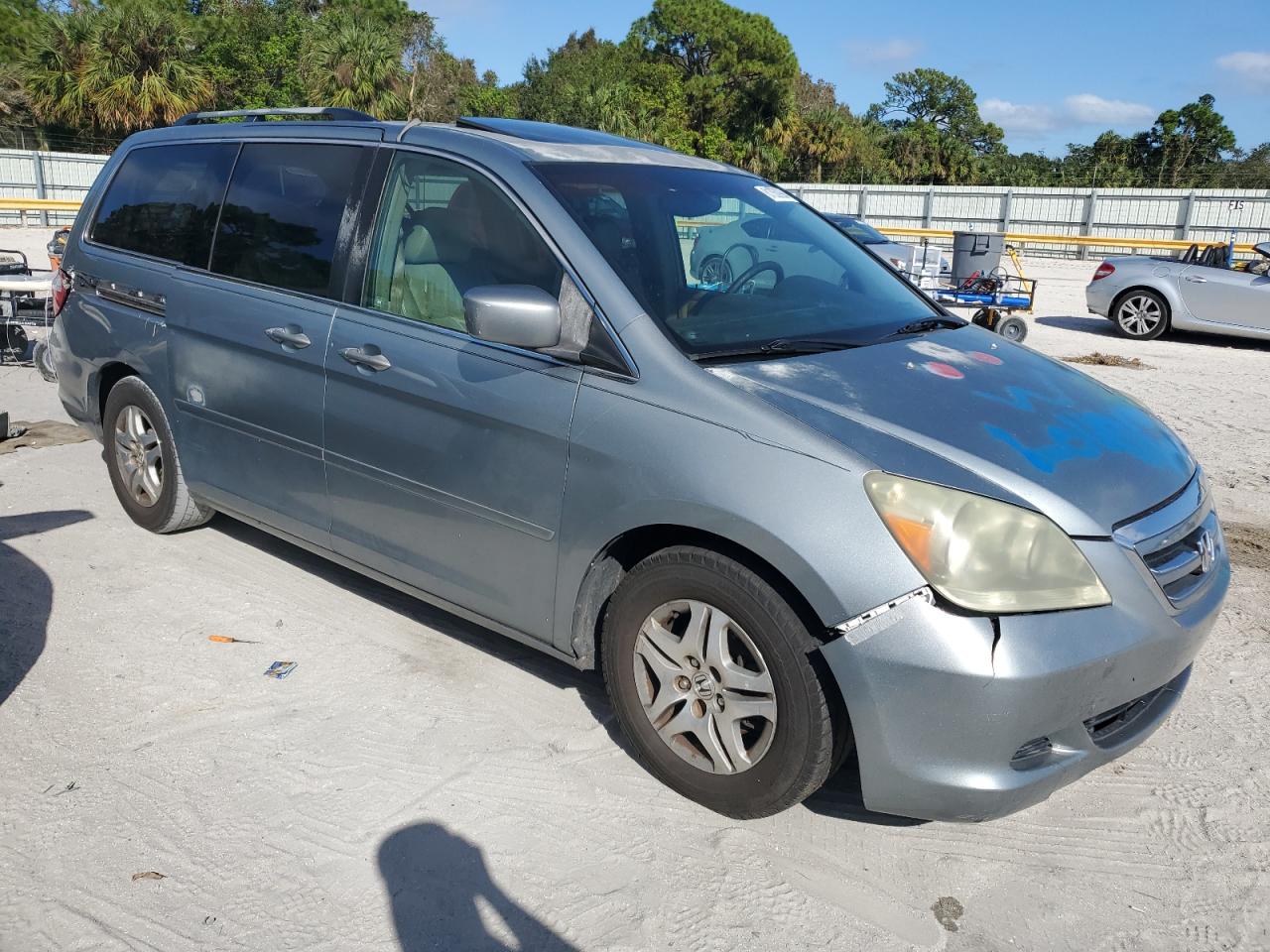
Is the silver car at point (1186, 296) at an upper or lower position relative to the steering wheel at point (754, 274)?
lower

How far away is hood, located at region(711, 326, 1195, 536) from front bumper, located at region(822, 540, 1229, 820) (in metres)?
0.21

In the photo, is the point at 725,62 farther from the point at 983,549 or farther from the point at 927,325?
the point at 983,549

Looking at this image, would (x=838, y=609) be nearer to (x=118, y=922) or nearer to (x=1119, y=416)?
(x=1119, y=416)

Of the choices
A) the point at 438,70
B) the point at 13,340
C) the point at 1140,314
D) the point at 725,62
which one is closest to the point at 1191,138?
the point at 725,62

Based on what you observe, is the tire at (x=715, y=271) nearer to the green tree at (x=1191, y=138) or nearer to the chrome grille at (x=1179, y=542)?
the chrome grille at (x=1179, y=542)

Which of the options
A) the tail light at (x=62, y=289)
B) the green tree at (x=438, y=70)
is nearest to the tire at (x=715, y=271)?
the tail light at (x=62, y=289)

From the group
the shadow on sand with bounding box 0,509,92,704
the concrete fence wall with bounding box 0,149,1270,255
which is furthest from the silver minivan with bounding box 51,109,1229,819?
the concrete fence wall with bounding box 0,149,1270,255

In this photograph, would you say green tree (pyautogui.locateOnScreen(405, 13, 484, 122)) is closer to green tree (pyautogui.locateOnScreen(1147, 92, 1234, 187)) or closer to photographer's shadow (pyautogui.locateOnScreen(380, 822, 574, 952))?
green tree (pyautogui.locateOnScreen(1147, 92, 1234, 187))

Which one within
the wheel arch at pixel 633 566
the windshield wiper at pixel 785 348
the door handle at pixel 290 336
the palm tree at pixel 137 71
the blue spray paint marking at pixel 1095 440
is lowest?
the wheel arch at pixel 633 566

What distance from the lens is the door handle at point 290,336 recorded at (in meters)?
3.90

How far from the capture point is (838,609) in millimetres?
2600

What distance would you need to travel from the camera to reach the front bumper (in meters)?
2.51

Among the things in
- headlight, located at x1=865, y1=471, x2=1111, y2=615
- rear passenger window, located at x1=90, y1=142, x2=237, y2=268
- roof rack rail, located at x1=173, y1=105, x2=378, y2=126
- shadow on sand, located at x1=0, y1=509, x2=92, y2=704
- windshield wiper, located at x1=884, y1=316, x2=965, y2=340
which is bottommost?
shadow on sand, located at x1=0, y1=509, x2=92, y2=704

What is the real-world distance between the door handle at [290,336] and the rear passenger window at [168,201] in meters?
0.74
